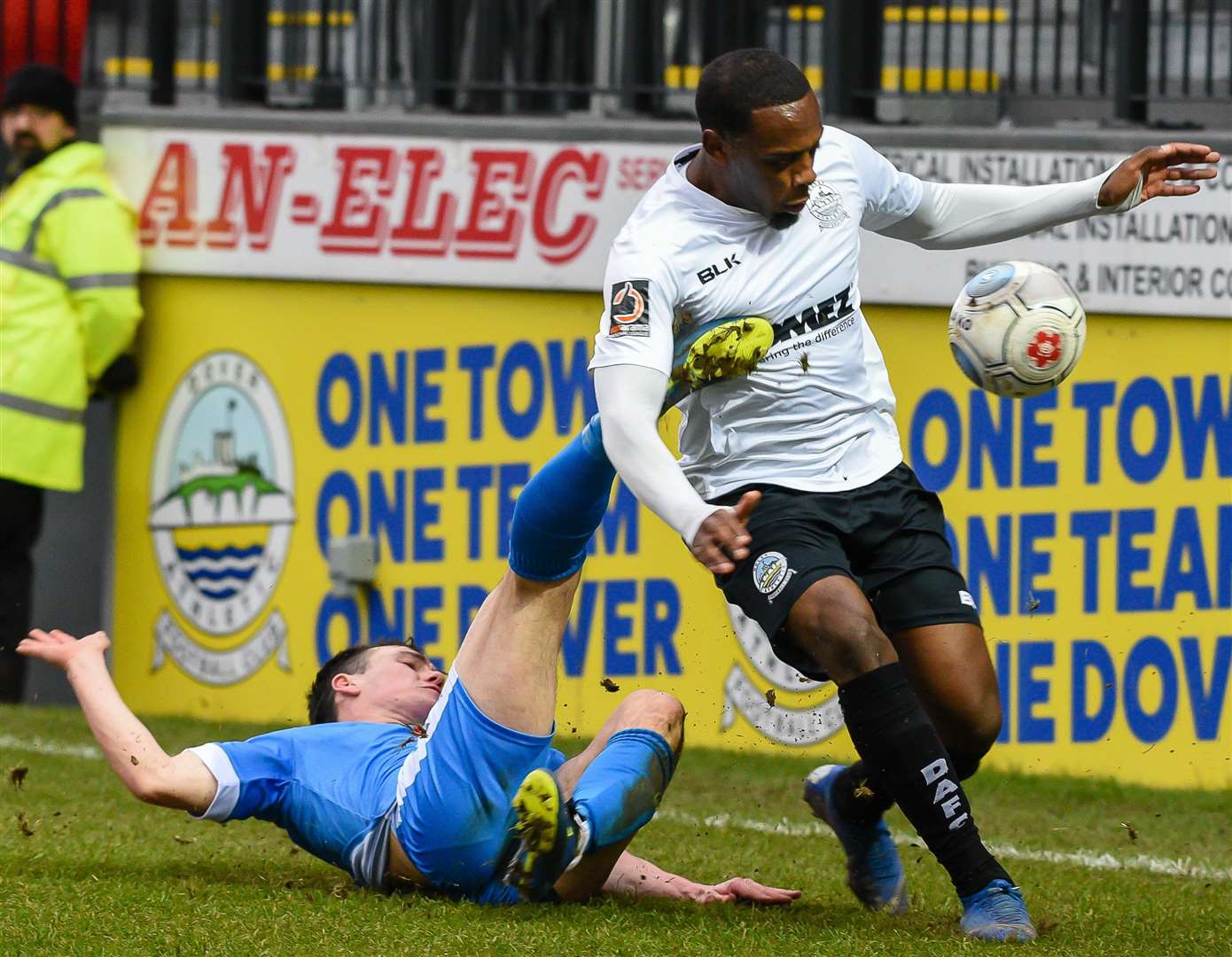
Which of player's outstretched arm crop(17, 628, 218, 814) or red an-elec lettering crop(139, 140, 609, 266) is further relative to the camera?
red an-elec lettering crop(139, 140, 609, 266)

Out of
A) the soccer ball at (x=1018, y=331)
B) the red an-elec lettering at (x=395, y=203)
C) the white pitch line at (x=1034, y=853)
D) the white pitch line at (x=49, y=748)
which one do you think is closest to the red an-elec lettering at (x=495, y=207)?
the red an-elec lettering at (x=395, y=203)

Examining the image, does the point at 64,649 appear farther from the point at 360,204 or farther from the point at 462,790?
the point at 360,204

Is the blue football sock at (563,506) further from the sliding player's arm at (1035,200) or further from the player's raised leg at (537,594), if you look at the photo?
the sliding player's arm at (1035,200)

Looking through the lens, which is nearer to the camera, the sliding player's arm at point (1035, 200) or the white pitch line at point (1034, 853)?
the sliding player's arm at point (1035, 200)

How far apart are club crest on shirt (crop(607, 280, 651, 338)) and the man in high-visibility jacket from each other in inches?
211

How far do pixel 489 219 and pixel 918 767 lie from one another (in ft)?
16.1

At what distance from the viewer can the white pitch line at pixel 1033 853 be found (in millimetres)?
6527

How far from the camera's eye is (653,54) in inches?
375

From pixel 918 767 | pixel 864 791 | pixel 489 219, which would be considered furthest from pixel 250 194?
pixel 918 767

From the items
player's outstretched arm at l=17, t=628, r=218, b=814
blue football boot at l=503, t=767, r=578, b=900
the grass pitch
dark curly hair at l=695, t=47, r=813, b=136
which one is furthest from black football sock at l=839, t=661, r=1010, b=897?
player's outstretched arm at l=17, t=628, r=218, b=814

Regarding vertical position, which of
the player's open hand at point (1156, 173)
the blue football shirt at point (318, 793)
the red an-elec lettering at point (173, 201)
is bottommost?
the blue football shirt at point (318, 793)

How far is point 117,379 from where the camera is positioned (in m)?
10.1

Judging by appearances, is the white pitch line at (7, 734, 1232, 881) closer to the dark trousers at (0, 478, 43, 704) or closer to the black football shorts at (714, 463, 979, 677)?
the black football shorts at (714, 463, 979, 677)

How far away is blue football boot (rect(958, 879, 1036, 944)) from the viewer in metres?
4.86
